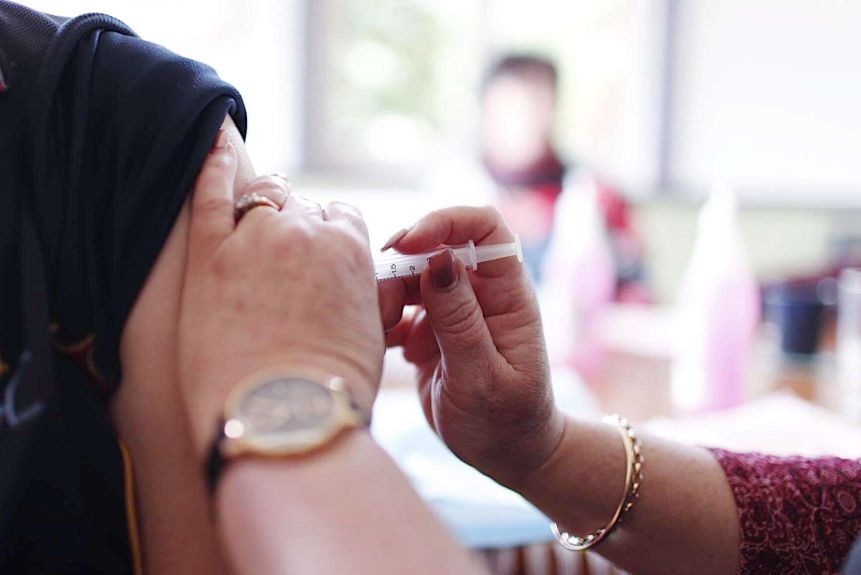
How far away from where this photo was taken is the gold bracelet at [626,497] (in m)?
0.80

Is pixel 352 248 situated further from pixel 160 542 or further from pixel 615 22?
pixel 615 22

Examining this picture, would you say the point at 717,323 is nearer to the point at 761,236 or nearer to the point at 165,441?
the point at 165,441

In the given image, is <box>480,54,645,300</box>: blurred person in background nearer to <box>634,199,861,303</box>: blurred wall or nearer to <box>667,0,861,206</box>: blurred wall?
<box>634,199,861,303</box>: blurred wall

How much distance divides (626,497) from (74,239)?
556 millimetres

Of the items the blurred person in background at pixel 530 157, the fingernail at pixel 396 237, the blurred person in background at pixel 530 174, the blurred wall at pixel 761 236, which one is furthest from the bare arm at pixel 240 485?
the blurred wall at pixel 761 236

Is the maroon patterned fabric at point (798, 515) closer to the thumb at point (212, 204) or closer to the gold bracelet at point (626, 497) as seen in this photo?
the gold bracelet at point (626, 497)

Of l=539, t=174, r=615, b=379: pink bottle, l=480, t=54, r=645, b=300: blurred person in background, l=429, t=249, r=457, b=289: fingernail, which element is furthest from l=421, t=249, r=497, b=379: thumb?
l=480, t=54, r=645, b=300: blurred person in background

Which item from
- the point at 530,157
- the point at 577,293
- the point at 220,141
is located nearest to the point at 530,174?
the point at 530,157

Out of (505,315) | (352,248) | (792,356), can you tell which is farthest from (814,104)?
(352,248)

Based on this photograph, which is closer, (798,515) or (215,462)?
(215,462)

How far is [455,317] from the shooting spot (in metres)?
0.71

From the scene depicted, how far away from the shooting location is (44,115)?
1.92ft

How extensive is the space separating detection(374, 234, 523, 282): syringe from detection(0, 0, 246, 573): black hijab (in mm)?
184

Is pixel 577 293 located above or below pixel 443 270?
below
